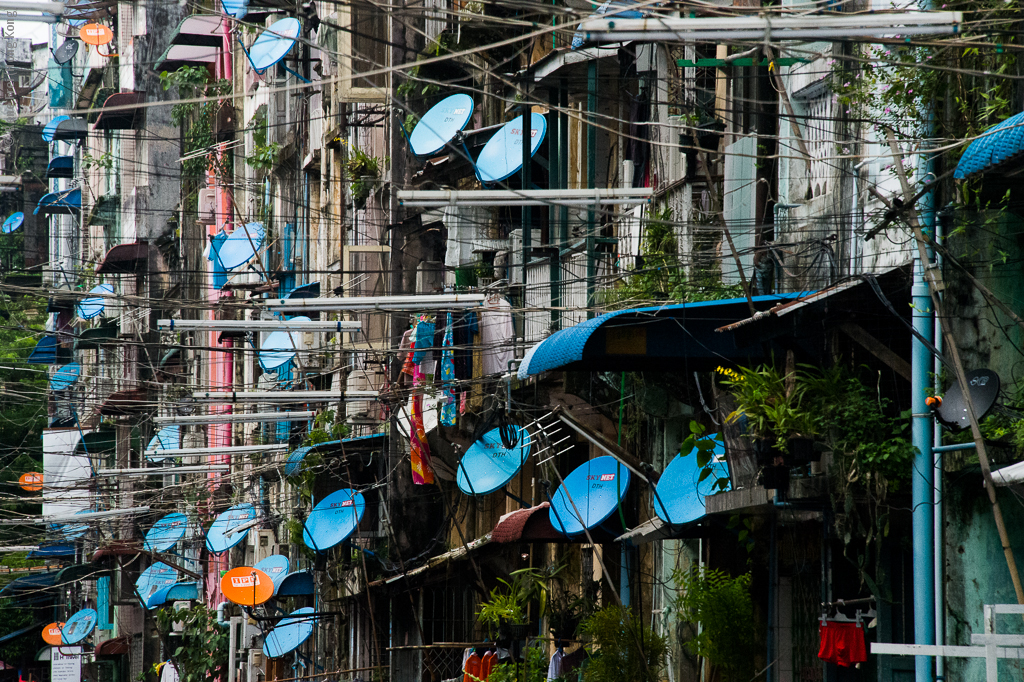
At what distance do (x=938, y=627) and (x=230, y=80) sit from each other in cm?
3492

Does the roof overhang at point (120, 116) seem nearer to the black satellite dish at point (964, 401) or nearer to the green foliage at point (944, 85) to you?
the green foliage at point (944, 85)

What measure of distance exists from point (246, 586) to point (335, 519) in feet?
10.2

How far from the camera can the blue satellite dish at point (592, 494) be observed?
16078mm

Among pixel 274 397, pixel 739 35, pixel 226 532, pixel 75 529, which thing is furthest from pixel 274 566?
pixel 739 35

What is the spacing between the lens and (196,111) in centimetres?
4388

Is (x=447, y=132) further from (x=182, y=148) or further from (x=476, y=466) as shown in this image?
(x=182, y=148)

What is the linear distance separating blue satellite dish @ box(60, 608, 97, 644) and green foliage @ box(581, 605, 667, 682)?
35.4 meters

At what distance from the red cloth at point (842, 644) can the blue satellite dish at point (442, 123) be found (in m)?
9.96

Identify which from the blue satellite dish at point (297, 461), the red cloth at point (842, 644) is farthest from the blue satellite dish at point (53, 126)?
the red cloth at point (842, 644)

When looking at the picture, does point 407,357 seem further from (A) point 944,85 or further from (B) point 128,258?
(B) point 128,258

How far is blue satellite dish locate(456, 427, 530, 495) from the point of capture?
722 inches

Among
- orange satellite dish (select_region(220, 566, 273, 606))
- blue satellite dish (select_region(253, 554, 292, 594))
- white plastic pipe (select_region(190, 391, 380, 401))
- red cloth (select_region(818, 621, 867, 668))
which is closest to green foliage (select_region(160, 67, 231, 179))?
blue satellite dish (select_region(253, 554, 292, 594))

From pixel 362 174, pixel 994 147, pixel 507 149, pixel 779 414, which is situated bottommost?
pixel 779 414

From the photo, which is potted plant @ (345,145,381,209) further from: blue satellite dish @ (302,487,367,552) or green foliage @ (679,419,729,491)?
green foliage @ (679,419,729,491)
